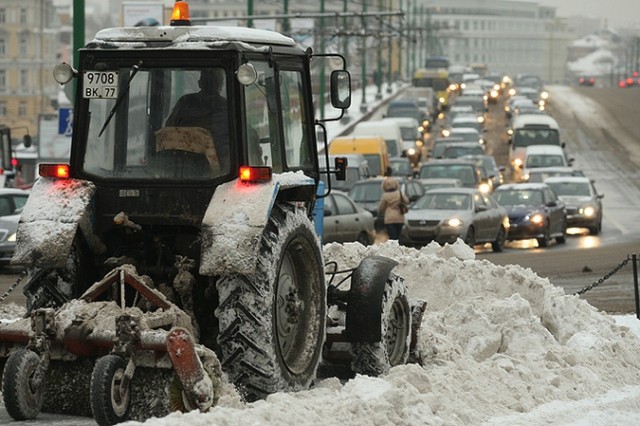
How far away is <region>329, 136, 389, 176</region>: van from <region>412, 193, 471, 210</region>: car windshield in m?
12.5

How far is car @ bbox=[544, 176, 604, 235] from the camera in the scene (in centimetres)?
3762

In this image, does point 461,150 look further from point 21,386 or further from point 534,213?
point 21,386

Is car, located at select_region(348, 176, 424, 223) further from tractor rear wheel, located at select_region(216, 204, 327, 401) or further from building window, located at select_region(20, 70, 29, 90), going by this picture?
building window, located at select_region(20, 70, 29, 90)

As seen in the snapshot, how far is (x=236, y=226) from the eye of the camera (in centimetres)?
957

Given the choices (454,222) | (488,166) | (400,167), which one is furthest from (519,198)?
(488,166)

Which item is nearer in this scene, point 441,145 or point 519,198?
point 519,198

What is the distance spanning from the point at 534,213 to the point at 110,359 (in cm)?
2546

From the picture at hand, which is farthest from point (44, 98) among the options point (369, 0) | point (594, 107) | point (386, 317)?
point (386, 317)

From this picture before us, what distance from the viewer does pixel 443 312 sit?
530 inches

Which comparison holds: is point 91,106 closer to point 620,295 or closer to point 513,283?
point 513,283

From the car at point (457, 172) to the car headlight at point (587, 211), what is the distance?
404cm

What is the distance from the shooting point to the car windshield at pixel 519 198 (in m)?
A: 34.8

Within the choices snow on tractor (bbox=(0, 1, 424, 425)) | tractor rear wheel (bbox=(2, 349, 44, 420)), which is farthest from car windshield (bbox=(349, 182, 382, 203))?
tractor rear wheel (bbox=(2, 349, 44, 420))

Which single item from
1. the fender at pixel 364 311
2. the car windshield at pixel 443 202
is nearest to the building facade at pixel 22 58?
the car windshield at pixel 443 202
